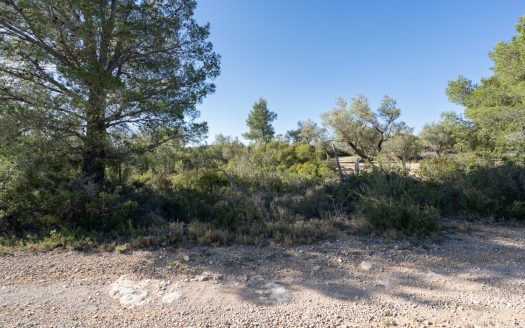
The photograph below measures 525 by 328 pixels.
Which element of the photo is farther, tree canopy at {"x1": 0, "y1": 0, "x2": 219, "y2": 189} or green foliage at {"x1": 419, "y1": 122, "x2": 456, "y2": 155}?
green foliage at {"x1": 419, "y1": 122, "x2": 456, "y2": 155}

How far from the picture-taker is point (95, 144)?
21.0 ft

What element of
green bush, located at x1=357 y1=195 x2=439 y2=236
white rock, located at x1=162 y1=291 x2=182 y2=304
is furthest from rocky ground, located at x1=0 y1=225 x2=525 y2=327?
green bush, located at x1=357 y1=195 x2=439 y2=236

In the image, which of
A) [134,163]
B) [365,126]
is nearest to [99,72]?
[134,163]

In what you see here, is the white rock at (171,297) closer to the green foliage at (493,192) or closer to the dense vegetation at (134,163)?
the dense vegetation at (134,163)

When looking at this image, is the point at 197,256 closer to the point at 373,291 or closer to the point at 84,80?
the point at 373,291

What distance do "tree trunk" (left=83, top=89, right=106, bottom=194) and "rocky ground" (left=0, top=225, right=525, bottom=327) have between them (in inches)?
93.7

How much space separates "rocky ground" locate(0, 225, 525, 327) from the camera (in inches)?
105

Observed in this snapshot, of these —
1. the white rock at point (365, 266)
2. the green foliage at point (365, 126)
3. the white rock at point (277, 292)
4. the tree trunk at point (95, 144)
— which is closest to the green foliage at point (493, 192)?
the white rock at point (365, 266)

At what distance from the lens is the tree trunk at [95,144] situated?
6016 mm

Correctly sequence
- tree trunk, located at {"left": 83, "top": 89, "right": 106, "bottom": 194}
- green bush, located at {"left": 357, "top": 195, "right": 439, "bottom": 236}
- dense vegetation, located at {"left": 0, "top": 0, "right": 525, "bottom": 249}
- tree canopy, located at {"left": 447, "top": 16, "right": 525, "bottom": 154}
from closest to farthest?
green bush, located at {"left": 357, "top": 195, "right": 439, "bottom": 236}, dense vegetation, located at {"left": 0, "top": 0, "right": 525, "bottom": 249}, tree trunk, located at {"left": 83, "top": 89, "right": 106, "bottom": 194}, tree canopy, located at {"left": 447, "top": 16, "right": 525, "bottom": 154}

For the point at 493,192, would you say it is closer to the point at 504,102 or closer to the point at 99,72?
the point at 99,72

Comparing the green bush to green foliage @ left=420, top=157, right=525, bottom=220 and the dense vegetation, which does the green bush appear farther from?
green foliage @ left=420, top=157, right=525, bottom=220

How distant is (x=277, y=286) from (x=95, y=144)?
219 inches

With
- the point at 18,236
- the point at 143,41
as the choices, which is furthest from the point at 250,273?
the point at 143,41
